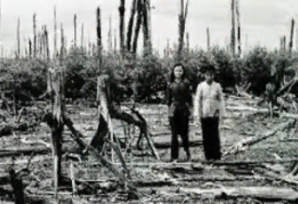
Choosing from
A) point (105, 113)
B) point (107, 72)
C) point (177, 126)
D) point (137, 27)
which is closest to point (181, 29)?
point (137, 27)

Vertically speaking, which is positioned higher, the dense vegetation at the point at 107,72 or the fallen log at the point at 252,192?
the dense vegetation at the point at 107,72

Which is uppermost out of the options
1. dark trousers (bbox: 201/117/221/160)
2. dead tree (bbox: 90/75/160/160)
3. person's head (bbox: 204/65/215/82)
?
person's head (bbox: 204/65/215/82)

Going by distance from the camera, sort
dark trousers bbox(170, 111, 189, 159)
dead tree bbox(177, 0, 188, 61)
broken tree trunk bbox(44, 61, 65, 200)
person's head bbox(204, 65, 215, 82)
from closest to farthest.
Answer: broken tree trunk bbox(44, 61, 65, 200)
person's head bbox(204, 65, 215, 82)
dark trousers bbox(170, 111, 189, 159)
dead tree bbox(177, 0, 188, 61)

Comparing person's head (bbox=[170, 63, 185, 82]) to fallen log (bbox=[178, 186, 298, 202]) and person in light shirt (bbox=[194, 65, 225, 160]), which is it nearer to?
person in light shirt (bbox=[194, 65, 225, 160])

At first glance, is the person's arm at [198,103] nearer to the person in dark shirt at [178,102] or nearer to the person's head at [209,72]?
the person in dark shirt at [178,102]

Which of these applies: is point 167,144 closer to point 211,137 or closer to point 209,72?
point 211,137

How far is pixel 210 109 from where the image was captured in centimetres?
1049

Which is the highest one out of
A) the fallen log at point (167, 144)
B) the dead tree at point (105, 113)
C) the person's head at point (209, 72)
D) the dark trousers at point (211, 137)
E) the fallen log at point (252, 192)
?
the person's head at point (209, 72)

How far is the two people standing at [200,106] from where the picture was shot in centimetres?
1048

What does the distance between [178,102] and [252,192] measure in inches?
129

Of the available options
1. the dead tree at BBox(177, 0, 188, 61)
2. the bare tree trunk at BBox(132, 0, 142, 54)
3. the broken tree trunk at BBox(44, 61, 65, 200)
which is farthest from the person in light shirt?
the bare tree trunk at BBox(132, 0, 142, 54)

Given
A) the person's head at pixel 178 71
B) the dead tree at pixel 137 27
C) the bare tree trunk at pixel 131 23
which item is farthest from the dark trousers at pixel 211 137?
the bare tree trunk at pixel 131 23

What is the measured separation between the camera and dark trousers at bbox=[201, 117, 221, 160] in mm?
10594

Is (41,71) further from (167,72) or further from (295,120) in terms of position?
(295,120)
